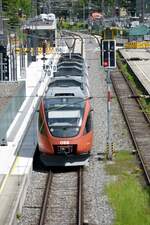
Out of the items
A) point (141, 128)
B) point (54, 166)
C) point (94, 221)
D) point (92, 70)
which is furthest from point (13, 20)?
point (94, 221)

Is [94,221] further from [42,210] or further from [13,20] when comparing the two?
[13,20]

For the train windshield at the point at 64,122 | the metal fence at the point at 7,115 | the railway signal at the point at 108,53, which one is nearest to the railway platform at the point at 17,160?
the metal fence at the point at 7,115

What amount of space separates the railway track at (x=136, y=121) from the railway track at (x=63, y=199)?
224 cm

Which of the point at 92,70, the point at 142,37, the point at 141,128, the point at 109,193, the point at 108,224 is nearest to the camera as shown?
the point at 108,224

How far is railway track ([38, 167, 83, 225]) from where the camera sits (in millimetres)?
15727

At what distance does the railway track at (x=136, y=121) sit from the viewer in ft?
72.8

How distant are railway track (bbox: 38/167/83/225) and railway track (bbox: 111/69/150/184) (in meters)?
2.24

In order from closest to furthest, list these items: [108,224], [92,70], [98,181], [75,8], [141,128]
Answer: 1. [108,224]
2. [98,181]
3. [141,128]
4. [92,70]
5. [75,8]

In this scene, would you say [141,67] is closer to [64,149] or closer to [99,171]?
[99,171]

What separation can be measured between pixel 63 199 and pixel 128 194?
1.75 metres

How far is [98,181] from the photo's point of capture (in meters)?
19.0

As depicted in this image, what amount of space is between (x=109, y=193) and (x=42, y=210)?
2.28 meters

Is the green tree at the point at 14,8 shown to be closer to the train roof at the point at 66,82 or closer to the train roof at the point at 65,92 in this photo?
the train roof at the point at 66,82

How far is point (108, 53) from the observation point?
22.0m
